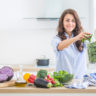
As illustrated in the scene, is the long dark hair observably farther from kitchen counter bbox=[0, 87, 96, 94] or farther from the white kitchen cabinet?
the white kitchen cabinet

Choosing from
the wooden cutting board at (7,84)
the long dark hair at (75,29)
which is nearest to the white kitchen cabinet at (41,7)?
the long dark hair at (75,29)

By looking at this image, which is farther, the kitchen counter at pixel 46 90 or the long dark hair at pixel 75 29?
the long dark hair at pixel 75 29

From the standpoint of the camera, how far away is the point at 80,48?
2.75 m

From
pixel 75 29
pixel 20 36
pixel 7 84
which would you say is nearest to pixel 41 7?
pixel 20 36

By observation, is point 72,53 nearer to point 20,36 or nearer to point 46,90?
point 46,90

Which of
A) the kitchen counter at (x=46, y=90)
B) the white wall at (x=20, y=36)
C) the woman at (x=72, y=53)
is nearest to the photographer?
the kitchen counter at (x=46, y=90)

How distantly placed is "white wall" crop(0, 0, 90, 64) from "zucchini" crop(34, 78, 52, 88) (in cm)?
250

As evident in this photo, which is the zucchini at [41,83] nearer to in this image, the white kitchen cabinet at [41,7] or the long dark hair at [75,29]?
the long dark hair at [75,29]

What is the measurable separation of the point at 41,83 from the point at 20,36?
8.71 feet

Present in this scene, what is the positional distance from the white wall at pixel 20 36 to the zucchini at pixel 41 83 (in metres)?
2.50

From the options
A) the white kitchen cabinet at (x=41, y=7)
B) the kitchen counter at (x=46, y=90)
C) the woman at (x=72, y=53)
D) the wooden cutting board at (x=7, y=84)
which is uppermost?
the white kitchen cabinet at (x=41, y=7)

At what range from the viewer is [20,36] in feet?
13.9

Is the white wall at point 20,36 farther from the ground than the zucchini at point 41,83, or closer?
farther from the ground

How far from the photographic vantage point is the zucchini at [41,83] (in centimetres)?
166
